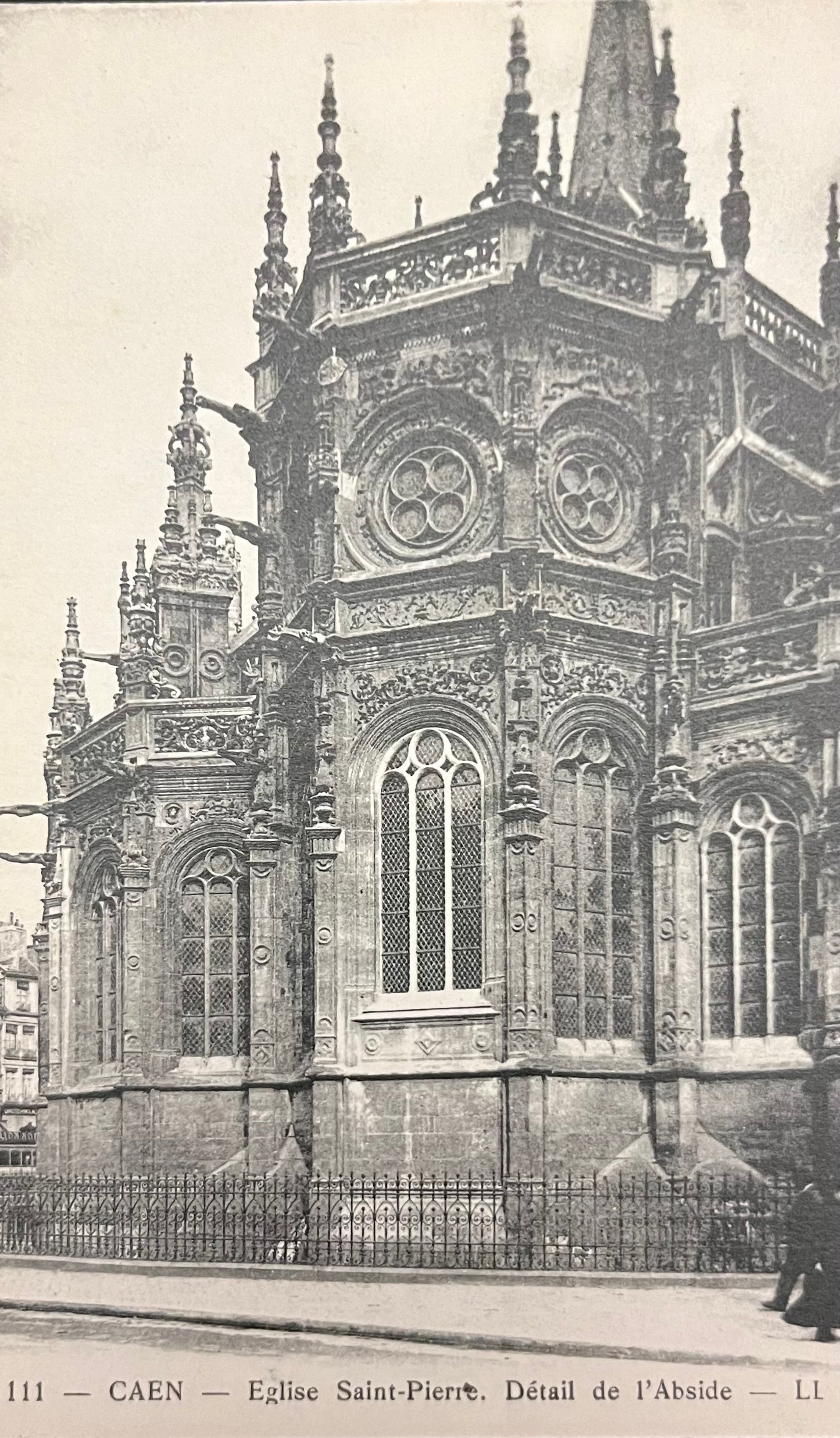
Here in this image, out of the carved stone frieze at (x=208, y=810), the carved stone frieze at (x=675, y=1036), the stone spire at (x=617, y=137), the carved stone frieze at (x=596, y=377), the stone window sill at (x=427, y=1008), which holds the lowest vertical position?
the carved stone frieze at (x=675, y=1036)

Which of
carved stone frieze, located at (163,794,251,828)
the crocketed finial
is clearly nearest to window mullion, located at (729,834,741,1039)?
carved stone frieze, located at (163,794,251,828)

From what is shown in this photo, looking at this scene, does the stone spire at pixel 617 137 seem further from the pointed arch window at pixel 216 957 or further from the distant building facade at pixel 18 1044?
the distant building facade at pixel 18 1044

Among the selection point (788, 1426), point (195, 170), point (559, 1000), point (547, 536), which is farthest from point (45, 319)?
point (788, 1426)

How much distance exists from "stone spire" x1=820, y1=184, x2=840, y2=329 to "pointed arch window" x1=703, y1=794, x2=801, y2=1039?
6.79 m

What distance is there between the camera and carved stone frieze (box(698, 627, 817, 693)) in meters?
21.8

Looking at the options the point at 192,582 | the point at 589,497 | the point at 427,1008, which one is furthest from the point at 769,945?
the point at 192,582

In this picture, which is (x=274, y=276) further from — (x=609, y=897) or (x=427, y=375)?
(x=609, y=897)

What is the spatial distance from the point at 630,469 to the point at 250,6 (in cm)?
913

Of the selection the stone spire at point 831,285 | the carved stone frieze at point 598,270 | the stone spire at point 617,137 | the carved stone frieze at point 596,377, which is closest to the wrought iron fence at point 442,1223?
the carved stone frieze at point 596,377

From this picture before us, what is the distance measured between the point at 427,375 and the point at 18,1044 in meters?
28.1

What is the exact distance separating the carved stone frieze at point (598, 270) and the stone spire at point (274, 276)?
3.97m

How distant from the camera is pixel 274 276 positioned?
24.3 m

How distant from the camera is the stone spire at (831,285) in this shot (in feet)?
71.0

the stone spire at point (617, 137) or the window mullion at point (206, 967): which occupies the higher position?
the stone spire at point (617, 137)
